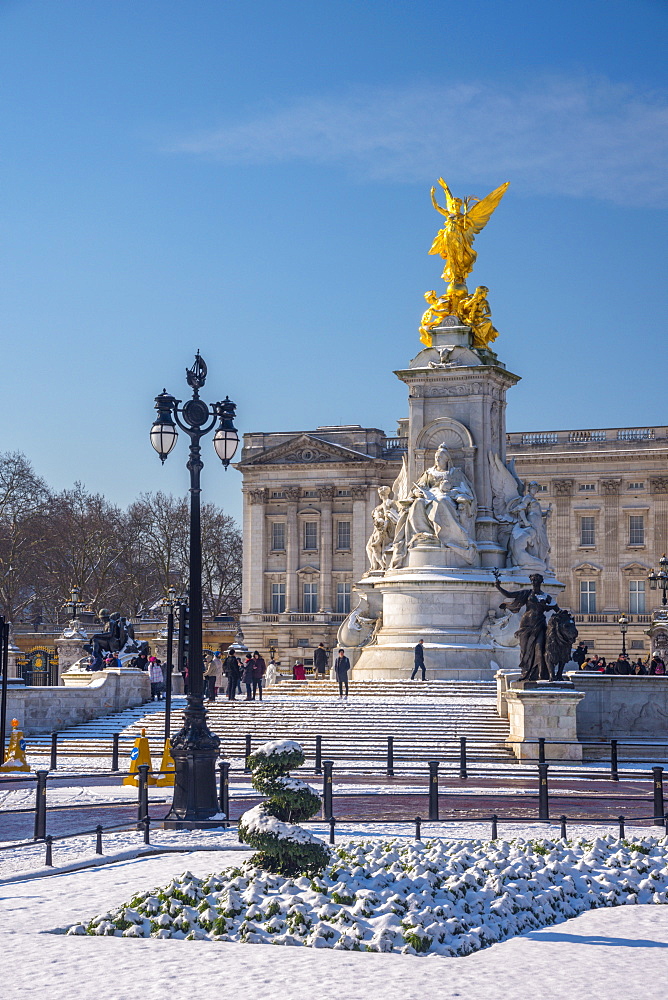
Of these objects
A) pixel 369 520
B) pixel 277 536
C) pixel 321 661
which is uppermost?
pixel 369 520

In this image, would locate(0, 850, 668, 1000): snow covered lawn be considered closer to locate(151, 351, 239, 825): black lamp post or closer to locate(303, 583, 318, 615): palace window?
locate(151, 351, 239, 825): black lamp post

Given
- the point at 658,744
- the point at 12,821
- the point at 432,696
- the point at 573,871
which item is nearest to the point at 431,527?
the point at 432,696

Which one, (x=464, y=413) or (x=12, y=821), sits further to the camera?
(x=464, y=413)

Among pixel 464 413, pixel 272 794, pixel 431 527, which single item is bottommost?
pixel 272 794

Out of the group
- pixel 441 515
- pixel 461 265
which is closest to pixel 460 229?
pixel 461 265

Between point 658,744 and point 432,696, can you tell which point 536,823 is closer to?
point 658,744

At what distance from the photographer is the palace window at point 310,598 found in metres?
104

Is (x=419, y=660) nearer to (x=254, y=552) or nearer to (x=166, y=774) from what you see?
(x=166, y=774)

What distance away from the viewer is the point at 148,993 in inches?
428

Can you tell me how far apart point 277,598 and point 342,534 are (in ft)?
20.5

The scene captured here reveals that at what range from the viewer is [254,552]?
10656 centimetres

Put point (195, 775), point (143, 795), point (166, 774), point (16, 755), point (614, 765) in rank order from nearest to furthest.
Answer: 1. point (143, 795)
2. point (195, 775)
3. point (614, 765)
4. point (166, 774)
5. point (16, 755)

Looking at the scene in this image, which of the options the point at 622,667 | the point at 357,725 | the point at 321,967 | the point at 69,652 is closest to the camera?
the point at 321,967

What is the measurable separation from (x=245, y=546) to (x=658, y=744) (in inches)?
3095
